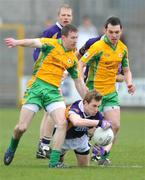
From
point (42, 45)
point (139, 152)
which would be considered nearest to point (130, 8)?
point (139, 152)

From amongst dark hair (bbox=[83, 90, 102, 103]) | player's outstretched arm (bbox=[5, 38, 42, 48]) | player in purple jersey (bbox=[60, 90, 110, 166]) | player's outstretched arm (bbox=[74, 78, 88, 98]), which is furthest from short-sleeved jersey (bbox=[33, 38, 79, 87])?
dark hair (bbox=[83, 90, 102, 103])

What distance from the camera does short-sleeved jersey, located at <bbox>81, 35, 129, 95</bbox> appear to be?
12.1m

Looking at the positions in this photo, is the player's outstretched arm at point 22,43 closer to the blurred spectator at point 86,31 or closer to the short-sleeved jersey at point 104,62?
the short-sleeved jersey at point 104,62

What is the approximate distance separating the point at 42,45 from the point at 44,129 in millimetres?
2243

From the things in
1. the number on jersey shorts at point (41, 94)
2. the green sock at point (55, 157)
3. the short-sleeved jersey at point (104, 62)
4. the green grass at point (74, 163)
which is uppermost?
the short-sleeved jersey at point (104, 62)

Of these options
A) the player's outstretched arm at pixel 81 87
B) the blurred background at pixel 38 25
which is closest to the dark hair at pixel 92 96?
the player's outstretched arm at pixel 81 87

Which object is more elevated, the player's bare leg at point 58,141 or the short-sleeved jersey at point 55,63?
the short-sleeved jersey at point 55,63

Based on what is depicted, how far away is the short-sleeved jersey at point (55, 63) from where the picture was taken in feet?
36.9

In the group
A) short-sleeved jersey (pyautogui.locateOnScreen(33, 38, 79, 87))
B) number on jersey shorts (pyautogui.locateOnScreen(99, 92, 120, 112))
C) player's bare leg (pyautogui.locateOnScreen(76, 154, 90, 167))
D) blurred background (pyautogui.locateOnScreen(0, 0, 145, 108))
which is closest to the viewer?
player's bare leg (pyautogui.locateOnScreen(76, 154, 90, 167))

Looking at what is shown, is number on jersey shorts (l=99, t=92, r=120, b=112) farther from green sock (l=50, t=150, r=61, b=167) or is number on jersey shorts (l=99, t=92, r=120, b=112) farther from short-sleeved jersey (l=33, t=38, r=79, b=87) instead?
green sock (l=50, t=150, r=61, b=167)

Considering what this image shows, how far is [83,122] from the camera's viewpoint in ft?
33.9

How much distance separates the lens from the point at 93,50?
39.7 feet

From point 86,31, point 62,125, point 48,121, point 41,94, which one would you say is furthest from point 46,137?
point 86,31

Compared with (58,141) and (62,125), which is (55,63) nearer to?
(62,125)
